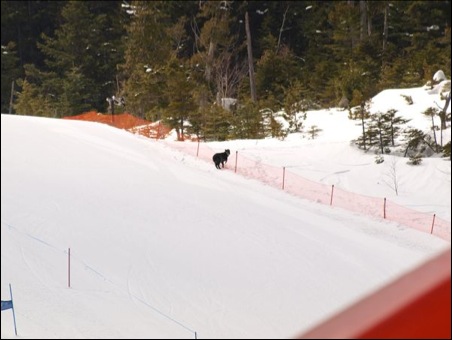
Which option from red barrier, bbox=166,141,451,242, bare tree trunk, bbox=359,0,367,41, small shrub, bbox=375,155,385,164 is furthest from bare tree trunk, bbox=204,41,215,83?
small shrub, bbox=375,155,385,164

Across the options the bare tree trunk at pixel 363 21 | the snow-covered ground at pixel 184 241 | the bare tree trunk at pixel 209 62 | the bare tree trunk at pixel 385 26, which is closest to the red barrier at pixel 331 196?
the snow-covered ground at pixel 184 241

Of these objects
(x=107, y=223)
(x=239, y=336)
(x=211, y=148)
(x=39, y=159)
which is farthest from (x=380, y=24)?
(x=239, y=336)

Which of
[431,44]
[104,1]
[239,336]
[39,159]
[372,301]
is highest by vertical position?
[104,1]

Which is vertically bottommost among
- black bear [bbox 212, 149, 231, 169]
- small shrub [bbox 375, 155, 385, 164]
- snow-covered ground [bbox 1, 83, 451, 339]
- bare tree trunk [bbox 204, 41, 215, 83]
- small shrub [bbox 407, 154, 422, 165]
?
snow-covered ground [bbox 1, 83, 451, 339]

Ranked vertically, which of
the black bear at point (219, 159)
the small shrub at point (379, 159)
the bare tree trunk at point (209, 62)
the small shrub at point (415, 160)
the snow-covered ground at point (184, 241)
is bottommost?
the snow-covered ground at point (184, 241)

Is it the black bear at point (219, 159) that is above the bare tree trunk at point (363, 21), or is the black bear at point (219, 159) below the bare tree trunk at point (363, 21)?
below

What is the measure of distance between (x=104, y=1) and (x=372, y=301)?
1539 inches

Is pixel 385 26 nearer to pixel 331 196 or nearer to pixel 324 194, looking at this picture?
pixel 324 194

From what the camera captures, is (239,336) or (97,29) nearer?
(239,336)

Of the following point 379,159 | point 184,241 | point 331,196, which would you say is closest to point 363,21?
point 379,159

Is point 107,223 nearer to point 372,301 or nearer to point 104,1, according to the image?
point 372,301

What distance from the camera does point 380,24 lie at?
2159cm

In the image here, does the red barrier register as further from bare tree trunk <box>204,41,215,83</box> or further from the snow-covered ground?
bare tree trunk <box>204,41,215,83</box>

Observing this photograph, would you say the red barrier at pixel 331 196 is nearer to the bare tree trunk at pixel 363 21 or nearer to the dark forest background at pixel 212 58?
the dark forest background at pixel 212 58
